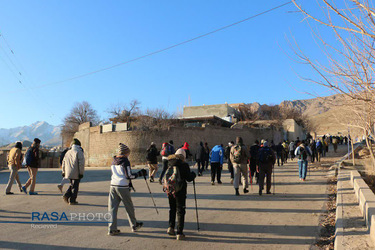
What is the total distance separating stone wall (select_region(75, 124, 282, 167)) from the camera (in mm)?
26344

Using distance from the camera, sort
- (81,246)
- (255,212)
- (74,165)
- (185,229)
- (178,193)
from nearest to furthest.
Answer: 1. (81,246)
2. (178,193)
3. (185,229)
4. (255,212)
5. (74,165)

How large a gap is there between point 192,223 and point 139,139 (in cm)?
2086

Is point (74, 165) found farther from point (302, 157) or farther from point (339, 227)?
point (302, 157)

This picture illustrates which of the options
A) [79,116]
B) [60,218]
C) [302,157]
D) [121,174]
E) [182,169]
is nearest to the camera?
[182,169]

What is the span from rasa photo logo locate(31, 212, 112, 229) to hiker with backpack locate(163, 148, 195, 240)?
1594 millimetres

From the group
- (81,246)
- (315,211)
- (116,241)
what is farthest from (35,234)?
(315,211)

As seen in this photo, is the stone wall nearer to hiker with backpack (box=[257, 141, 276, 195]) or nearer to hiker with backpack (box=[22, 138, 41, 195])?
hiker with backpack (box=[22, 138, 41, 195])

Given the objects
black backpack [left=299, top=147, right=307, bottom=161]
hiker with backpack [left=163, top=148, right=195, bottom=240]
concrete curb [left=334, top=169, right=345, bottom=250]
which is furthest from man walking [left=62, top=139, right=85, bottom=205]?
black backpack [left=299, top=147, right=307, bottom=161]

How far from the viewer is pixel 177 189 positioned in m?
5.12

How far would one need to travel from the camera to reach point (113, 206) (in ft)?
17.6

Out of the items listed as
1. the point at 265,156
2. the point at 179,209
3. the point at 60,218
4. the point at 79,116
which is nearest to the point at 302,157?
the point at 265,156

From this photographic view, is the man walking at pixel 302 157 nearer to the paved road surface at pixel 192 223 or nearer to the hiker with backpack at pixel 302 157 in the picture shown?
the hiker with backpack at pixel 302 157

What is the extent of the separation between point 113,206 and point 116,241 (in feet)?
2.21

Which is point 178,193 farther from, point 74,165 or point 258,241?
point 74,165
